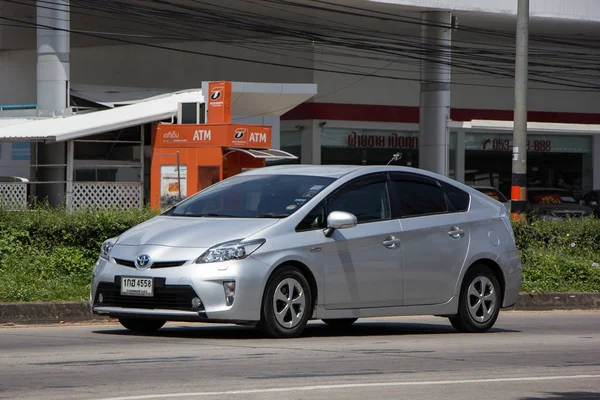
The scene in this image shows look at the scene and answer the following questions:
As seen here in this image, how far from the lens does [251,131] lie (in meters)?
27.4

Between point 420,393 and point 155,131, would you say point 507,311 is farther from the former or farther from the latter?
point 155,131

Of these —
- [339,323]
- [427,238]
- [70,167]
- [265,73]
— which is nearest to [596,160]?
[265,73]

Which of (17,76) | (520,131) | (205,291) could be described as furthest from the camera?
(17,76)

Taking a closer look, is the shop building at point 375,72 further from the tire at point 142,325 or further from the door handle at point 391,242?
the tire at point 142,325

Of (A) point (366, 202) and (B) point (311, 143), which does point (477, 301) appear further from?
(B) point (311, 143)

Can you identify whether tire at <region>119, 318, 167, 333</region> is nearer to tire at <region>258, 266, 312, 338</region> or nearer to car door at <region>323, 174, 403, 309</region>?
tire at <region>258, 266, 312, 338</region>

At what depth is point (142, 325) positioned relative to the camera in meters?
10.4

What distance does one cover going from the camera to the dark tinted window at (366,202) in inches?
413

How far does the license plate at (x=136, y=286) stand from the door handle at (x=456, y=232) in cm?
323

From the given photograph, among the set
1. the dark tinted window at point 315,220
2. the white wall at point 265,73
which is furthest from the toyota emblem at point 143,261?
the white wall at point 265,73

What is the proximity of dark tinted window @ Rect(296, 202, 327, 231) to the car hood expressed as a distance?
0.92 ft

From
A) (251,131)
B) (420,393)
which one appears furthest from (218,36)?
(420,393)

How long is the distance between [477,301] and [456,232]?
0.79 metres

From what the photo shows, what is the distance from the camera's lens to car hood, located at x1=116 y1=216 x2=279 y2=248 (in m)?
9.54
